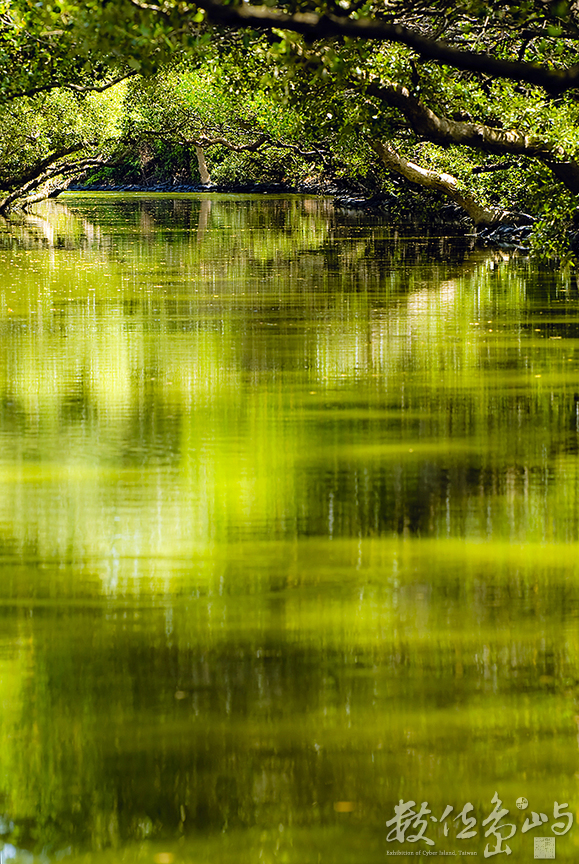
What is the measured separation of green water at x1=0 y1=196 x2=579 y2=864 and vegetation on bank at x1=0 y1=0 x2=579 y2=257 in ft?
10.3

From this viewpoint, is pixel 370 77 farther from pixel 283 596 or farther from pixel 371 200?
pixel 371 200

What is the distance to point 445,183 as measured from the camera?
115 ft

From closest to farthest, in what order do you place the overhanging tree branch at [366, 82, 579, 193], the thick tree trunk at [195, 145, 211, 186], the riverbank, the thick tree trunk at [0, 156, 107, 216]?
the overhanging tree branch at [366, 82, 579, 193] → the riverbank → the thick tree trunk at [0, 156, 107, 216] → the thick tree trunk at [195, 145, 211, 186]

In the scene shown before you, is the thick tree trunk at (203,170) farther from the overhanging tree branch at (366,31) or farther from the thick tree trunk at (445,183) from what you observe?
the overhanging tree branch at (366,31)

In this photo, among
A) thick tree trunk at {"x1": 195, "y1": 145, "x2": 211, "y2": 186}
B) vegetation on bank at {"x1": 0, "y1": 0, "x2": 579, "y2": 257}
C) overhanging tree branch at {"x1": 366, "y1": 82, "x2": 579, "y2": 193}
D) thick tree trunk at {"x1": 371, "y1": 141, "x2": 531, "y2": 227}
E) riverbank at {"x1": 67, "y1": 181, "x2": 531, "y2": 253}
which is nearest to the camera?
vegetation on bank at {"x1": 0, "y1": 0, "x2": 579, "y2": 257}

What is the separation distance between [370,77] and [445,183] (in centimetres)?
1388

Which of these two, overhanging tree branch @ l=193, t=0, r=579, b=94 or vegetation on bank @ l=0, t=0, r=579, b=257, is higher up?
vegetation on bank @ l=0, t=0, r=579, b=257

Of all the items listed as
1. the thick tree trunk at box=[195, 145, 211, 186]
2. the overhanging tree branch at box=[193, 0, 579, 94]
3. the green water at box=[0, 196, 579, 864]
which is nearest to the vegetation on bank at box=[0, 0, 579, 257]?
the overhanging tree branch at box=[193, 0, 579, 94]

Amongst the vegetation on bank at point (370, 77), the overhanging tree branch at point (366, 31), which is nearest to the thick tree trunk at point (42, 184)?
the vegetation on bank at point (370, 77)

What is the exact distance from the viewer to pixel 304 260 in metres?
28.5

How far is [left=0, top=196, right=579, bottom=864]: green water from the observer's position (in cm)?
445

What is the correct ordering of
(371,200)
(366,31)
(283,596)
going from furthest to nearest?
1. (371,200)
2. (366,31)
3. (283,596)

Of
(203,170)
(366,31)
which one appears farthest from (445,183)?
(203,170)

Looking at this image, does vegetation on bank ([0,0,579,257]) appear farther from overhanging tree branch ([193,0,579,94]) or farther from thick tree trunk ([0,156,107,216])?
thick tree trunk ([0,156,107,216])
